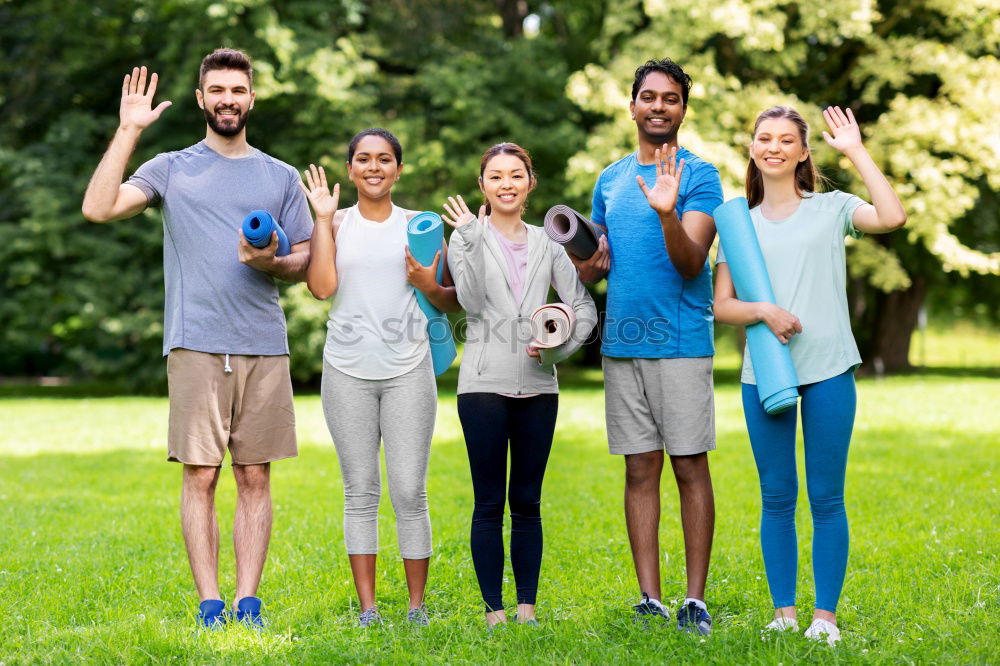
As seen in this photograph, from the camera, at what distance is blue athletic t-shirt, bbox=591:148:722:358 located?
4227mm

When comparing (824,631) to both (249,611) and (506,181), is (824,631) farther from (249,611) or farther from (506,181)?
(249,611)

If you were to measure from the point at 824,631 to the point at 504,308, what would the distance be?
6.04 ft

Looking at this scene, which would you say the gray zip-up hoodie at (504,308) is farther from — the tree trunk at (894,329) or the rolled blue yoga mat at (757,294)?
the tree trunk at (894,329)

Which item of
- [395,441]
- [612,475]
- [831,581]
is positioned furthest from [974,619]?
[612,475]

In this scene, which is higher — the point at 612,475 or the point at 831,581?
the point at 831,581

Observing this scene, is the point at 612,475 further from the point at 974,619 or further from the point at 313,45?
the point at 313,45

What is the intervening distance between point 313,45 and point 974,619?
1574 cm

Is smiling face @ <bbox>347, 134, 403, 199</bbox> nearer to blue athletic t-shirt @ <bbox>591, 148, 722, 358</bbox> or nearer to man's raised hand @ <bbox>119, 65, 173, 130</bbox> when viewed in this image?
man's raised hand @ <bbox>119, 65, 173, 130</bbox>

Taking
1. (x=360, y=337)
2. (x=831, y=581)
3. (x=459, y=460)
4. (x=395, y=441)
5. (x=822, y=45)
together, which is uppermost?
Answer: (x=822, y=45)

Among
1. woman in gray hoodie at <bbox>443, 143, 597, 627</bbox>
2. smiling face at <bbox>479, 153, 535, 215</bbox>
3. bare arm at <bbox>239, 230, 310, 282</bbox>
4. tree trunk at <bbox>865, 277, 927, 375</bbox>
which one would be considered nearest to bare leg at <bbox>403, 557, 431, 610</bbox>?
woman in gray hoodie at <bbox>443, 143, 597, 627</bbox>

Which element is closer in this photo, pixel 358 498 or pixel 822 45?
pixel 358 498

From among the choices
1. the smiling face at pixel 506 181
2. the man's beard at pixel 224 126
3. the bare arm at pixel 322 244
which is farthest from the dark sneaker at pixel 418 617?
the man's beard at pixel 224 126

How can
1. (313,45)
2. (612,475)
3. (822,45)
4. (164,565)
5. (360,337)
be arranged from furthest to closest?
(822,45)
(313,45)
(612,475)
(164,565)
(360,337)

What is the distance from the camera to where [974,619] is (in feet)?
13.8
